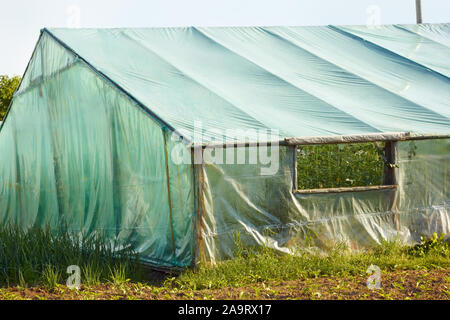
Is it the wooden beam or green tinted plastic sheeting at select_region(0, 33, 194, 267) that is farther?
the wooden beam

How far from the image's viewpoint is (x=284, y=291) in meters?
6.21

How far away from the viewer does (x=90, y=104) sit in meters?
8.72

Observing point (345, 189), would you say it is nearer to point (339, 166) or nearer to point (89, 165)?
point (339, 166)

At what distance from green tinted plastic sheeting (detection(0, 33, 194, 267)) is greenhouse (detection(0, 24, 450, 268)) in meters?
0.02

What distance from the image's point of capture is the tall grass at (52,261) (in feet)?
21.8

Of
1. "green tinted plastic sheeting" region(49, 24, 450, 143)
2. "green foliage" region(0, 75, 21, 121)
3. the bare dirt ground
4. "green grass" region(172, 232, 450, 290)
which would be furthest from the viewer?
"green foliage" region(0, 75, 21, 121)

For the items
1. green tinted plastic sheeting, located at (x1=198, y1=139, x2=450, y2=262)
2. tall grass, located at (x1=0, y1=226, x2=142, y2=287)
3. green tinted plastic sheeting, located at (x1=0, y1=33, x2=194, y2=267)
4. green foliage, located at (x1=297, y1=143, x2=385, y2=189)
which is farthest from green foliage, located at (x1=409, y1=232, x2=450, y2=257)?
tall grass, located at (x1=0, y1=226, x2=142, y2=287)

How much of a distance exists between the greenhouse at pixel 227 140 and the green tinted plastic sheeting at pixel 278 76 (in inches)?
1.3

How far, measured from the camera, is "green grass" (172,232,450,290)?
6750 millimetres

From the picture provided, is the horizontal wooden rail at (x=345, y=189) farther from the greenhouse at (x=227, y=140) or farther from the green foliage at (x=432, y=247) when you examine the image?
the green foliage at (x=432, y=247)

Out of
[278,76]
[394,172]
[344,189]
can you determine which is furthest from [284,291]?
[278,76]

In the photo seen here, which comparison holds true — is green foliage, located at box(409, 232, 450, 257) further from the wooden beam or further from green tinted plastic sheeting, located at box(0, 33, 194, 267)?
green tinted plastic sheeting, located at box(0, 33, 194, 267)
